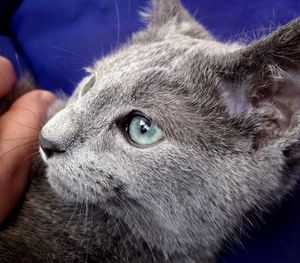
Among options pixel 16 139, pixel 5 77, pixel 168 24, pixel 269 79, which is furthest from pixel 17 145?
pixel 269 79

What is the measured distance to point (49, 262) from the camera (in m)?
0.99

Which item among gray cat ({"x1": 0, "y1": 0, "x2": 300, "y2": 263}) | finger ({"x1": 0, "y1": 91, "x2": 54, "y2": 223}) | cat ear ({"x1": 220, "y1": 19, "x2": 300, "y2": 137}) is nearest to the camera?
cat ear ({"x1": 220, "y1": 19, "x2": 300, "y2": 137})

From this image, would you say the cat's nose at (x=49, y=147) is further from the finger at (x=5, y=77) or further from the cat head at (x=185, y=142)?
the finger at (x=5, y=77)

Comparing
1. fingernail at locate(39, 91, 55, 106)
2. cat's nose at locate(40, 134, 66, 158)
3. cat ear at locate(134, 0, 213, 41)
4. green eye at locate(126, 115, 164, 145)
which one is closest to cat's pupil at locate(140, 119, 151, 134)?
green eye at locate(126, 115, 164, 145)

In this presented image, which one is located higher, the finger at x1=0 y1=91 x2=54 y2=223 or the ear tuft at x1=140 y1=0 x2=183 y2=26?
the ear tuft at x1=140 y1=0 x2=183 y2=26

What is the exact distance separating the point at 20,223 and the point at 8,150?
0.19m

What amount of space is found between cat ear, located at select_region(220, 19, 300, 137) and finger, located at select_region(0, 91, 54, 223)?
1.84 feet

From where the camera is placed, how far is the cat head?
85cm

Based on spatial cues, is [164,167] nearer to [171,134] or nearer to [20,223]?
[171,134]

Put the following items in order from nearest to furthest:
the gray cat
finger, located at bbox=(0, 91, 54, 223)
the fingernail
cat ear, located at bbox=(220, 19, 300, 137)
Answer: cat ear, located at bbox=(220, 19, 300, 137) < the gray cat < finger, located at bbox=(0, 91, 54, 223) < the fingernail

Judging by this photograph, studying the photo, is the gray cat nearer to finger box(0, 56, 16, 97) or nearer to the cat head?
the cat head

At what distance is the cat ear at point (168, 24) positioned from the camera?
1187 mm

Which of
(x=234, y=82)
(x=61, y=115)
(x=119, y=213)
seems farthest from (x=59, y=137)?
(x=234, y=82)

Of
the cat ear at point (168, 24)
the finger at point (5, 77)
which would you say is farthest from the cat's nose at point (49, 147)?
the cat ear at point (168, 24)
